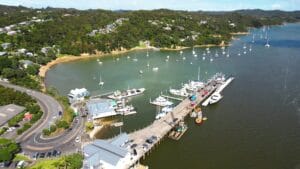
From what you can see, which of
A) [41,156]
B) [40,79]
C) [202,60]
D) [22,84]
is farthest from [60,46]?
[41,156]

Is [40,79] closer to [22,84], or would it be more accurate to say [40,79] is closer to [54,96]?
[22,84]

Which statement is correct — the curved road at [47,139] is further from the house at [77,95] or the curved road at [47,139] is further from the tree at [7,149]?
the house at [77,95]

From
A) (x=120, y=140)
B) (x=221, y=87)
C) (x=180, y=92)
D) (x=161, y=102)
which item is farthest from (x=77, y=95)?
(x=221, y=87)

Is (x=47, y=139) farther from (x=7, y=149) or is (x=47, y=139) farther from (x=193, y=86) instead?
(x=193, y=86)

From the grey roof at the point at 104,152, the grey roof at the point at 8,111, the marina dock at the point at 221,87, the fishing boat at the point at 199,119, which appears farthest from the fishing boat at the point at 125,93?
the grey roof at the point at 104,152

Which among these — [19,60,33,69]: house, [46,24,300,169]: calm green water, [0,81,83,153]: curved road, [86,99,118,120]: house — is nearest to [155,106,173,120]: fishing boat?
[46,24,300,169]: calm green water

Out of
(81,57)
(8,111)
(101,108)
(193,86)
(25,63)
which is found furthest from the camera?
(81,57)

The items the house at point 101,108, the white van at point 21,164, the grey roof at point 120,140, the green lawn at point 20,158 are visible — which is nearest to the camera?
the white van at point 21,164
